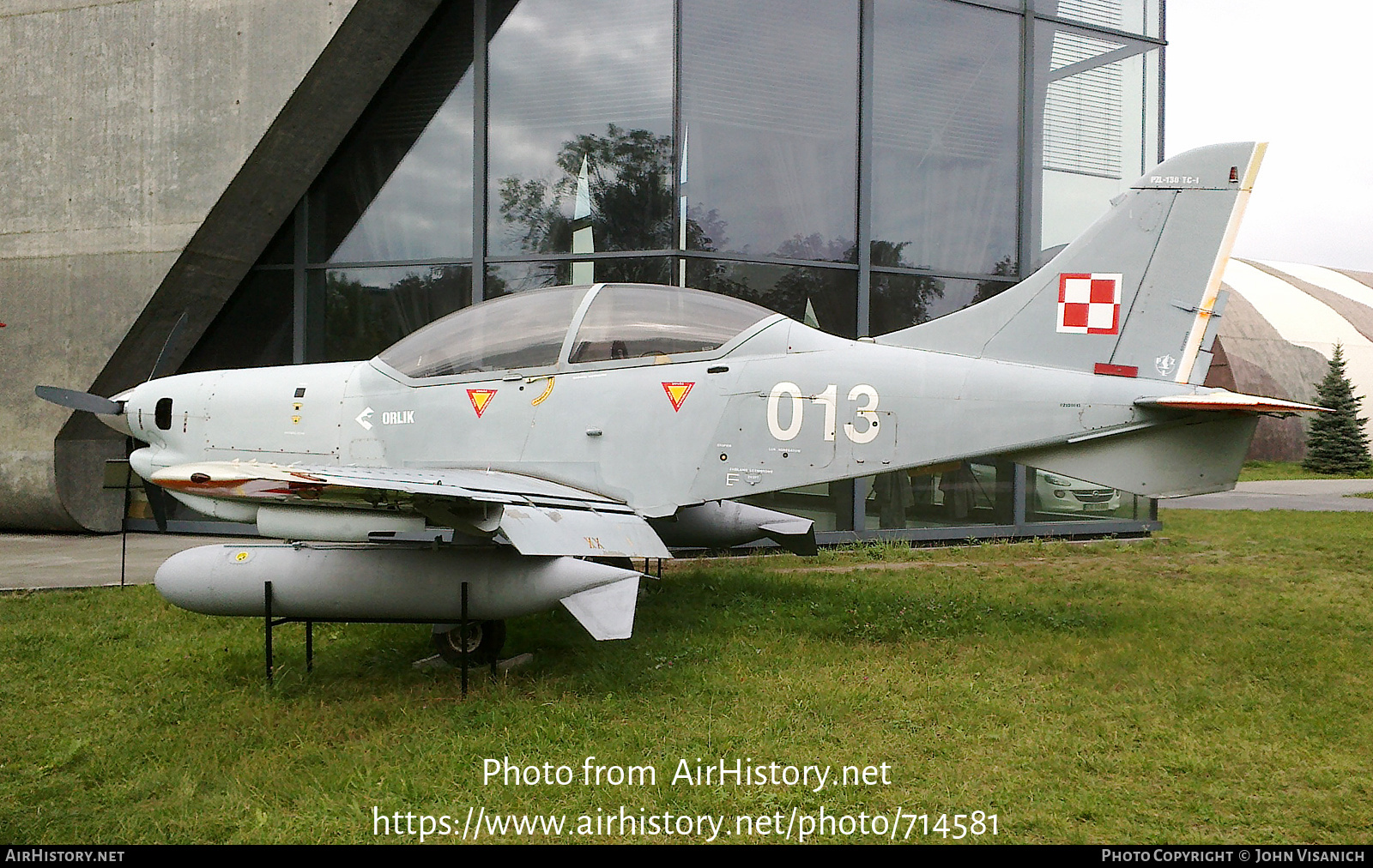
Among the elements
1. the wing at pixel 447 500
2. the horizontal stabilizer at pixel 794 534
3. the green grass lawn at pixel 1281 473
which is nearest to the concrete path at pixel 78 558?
the wing at pixel 447 500

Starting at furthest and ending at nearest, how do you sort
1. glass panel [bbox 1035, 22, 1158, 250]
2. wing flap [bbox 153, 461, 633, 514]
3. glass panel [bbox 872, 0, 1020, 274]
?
glass panel [bbox 1035, 22, 1158, 250], glass panel [bbox 872, 0, 1020, 274], wing flap [bbox 153, 461, 633, 514]

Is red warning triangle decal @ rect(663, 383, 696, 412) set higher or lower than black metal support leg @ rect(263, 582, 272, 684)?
higher

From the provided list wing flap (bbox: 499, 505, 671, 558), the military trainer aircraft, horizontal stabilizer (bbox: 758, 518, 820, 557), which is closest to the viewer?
wing flap (bbox: 499, 505, 671, 558)

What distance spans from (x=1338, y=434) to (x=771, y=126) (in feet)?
95.6

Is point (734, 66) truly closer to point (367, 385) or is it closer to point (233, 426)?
point (367, 385)

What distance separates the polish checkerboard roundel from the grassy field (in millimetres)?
2130

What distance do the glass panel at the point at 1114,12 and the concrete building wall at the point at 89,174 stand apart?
10.1 m

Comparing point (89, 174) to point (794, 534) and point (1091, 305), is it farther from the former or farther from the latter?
point (1091, 305)

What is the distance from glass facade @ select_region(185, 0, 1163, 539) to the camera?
943 centimetres

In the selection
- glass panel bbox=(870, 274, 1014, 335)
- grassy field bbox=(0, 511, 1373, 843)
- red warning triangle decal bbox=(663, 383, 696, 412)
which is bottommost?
grassy field bbox=(0, 511, 1373, 843)

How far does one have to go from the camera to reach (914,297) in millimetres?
10328

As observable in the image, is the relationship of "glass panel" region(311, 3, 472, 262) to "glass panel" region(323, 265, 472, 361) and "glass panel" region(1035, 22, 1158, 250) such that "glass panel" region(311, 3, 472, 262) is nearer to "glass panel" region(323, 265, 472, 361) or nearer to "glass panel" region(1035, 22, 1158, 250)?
"glass panel" region(323, 265, 472, 361)

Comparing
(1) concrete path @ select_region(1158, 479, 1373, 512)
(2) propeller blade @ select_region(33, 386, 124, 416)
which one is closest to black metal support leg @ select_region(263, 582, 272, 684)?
(2) propeller blade @ select_region(33, 386, 124, 416)

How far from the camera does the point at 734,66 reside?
373 inches
